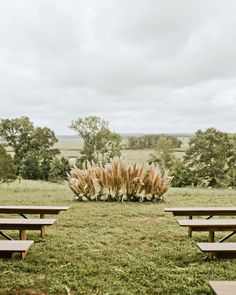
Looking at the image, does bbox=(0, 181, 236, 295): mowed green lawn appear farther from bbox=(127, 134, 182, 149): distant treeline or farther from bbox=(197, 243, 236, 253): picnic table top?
bbox=(127, 134, 182, 149): distant treeline

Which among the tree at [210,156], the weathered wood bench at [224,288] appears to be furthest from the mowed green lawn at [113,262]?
the tree at [210,156]

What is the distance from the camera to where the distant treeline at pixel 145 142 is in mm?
39250

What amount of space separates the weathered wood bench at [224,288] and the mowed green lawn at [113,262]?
982 millimetres

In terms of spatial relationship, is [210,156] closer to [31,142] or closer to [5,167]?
[31,142]

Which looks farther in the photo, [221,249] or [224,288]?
[221,249]

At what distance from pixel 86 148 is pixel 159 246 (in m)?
30.1

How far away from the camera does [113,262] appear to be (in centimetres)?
420

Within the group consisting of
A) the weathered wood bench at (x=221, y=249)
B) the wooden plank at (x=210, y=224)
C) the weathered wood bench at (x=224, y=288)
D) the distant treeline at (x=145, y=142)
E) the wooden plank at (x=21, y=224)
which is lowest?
the weathered wood bench at (x=221, y=249)

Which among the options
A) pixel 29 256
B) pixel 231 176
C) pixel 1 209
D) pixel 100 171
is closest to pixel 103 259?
pixel 29 256

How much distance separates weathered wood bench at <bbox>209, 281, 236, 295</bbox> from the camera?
230 cm

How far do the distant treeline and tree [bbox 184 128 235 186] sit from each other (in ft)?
24.6

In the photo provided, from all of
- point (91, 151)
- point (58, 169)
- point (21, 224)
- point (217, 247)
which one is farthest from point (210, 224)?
point (91, 151)

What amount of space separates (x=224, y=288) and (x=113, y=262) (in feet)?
6.60

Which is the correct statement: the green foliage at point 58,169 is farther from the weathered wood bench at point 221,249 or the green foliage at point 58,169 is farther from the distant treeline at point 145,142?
the weathered wood bench at point 221,249
